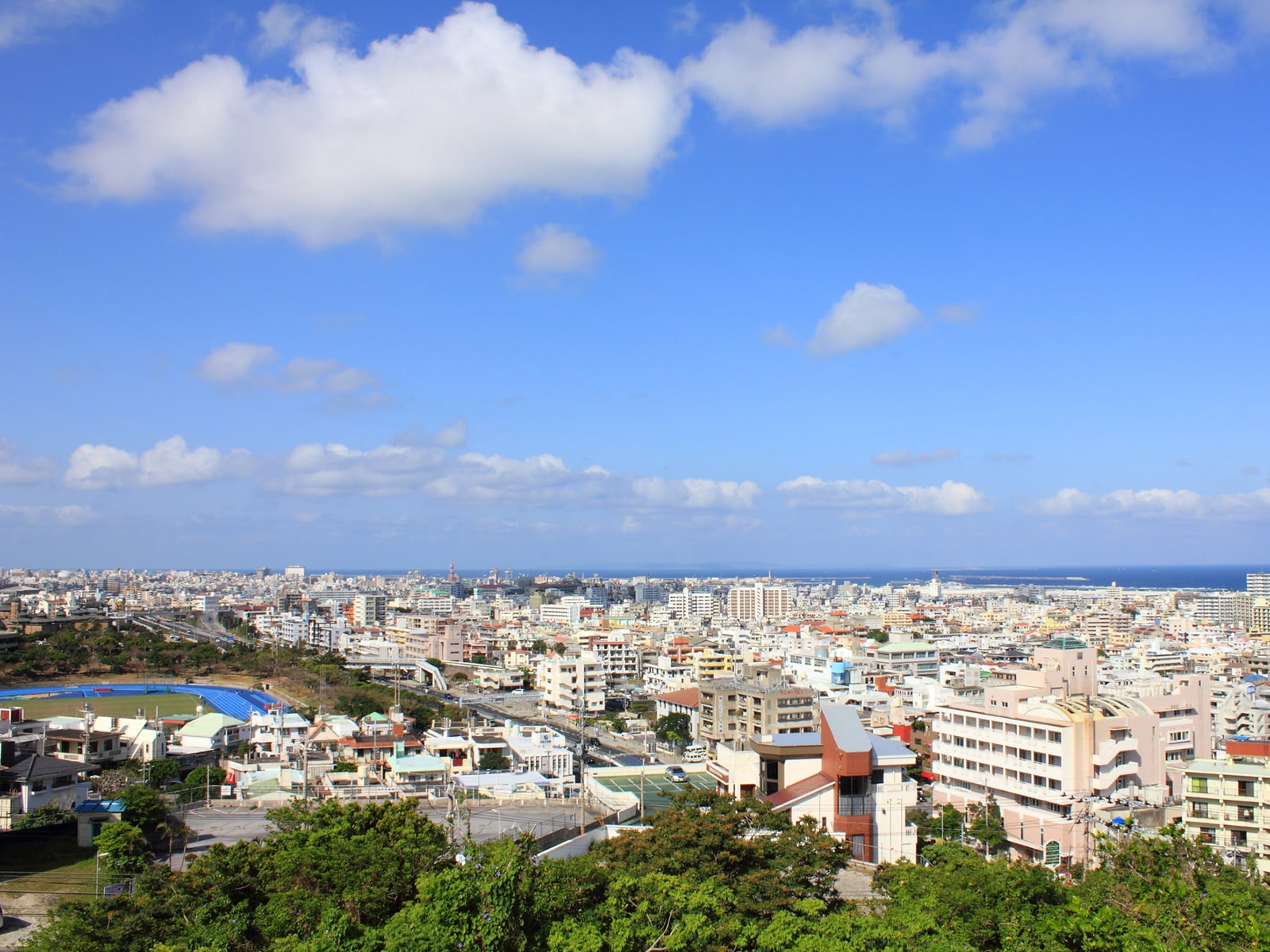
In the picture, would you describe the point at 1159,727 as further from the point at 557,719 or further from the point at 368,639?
the point at 368,639

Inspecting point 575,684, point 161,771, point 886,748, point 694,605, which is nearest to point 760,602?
point 694,605

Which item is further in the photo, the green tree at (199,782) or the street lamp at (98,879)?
the green tree at (199,782)

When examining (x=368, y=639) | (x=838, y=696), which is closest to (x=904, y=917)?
(x=838, y=696)

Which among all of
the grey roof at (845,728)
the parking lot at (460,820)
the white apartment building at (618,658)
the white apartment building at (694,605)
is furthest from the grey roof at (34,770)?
the white apartment building at (694,605)

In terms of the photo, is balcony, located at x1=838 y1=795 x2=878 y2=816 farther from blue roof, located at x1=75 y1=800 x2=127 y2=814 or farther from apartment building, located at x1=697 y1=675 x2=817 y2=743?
apartment building, located at x1=697 y1=675 x2=817 y2=743

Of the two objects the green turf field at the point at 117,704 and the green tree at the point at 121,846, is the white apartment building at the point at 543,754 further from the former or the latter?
the green turf field at the point at 117,704

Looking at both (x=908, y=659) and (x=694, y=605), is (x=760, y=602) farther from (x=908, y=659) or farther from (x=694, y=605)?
(x=908, y=659)
